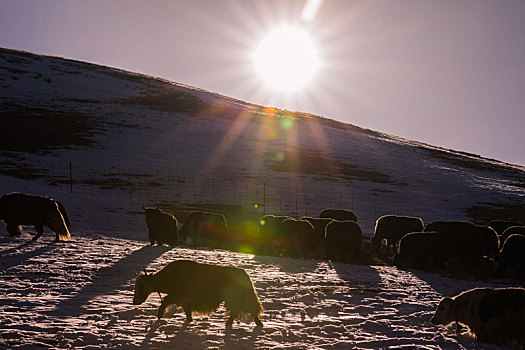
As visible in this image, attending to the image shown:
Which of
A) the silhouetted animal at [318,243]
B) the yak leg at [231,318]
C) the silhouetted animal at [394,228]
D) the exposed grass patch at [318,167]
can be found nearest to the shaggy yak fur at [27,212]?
the yak leg at [231,318]

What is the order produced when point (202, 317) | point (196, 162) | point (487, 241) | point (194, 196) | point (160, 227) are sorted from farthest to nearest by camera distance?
point (196, 162)
point (194, 196)
point (487, 241)
point (160, 227)
point (202, 317)

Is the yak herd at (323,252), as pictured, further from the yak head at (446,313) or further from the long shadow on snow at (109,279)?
the long shadow on snow at (109,279)

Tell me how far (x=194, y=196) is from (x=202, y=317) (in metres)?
31.8

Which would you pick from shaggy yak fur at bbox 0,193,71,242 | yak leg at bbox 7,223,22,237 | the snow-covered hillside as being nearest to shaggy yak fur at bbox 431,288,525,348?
the snow-covered hillside

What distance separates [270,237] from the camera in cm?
2312

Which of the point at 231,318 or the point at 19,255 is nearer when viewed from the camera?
the point at 231,318

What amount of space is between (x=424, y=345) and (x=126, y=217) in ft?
79.9

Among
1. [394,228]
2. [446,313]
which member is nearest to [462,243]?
[394,228]

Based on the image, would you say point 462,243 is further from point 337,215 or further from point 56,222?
point 56,222

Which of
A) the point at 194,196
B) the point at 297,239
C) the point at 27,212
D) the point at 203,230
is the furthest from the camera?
the point at 194,196

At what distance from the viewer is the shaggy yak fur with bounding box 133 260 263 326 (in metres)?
9.40

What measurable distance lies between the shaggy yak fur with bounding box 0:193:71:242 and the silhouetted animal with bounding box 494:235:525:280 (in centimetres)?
1737

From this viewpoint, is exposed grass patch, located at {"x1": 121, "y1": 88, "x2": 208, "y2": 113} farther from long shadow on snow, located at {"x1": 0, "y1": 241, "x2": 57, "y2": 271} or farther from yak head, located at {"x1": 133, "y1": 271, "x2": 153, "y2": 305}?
yak head, located at {"x1": 133, "y1": 271, "x2": 153, "y2": 305}

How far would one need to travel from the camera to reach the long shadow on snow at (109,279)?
9.90 metres
